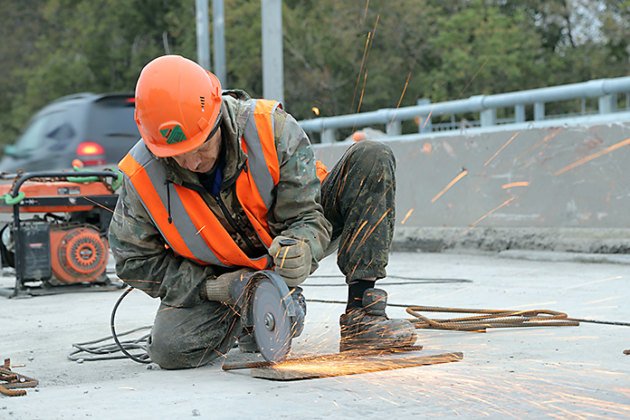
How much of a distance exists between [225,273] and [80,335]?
4.82 ft

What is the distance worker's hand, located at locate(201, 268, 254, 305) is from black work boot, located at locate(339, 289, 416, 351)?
52cm

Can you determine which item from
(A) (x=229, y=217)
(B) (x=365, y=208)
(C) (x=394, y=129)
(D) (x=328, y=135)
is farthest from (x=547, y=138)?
(A) (x=229, y=217)

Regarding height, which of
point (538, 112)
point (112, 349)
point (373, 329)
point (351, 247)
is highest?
point (538, 112)

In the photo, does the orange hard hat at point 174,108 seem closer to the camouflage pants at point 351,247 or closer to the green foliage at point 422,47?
the camouflage pants at point 351,247

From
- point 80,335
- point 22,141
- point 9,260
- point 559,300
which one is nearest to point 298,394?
point 80,335

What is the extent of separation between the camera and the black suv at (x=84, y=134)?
11.0m

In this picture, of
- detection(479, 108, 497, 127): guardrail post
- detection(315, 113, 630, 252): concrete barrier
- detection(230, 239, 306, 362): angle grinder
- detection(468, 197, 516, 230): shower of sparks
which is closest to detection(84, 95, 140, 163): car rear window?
detection(315, 113, 630, 252): concrete barrier

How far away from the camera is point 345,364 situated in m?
3.93

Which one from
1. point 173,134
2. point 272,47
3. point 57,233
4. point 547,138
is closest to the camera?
point 173,134

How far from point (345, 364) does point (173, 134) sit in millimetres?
1068

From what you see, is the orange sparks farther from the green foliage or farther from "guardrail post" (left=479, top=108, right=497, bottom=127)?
the green foliage

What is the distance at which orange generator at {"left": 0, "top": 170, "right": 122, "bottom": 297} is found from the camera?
6969 millimetres

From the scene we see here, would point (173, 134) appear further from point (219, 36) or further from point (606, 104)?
point (219, 36)

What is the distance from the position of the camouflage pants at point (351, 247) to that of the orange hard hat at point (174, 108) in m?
0.73
